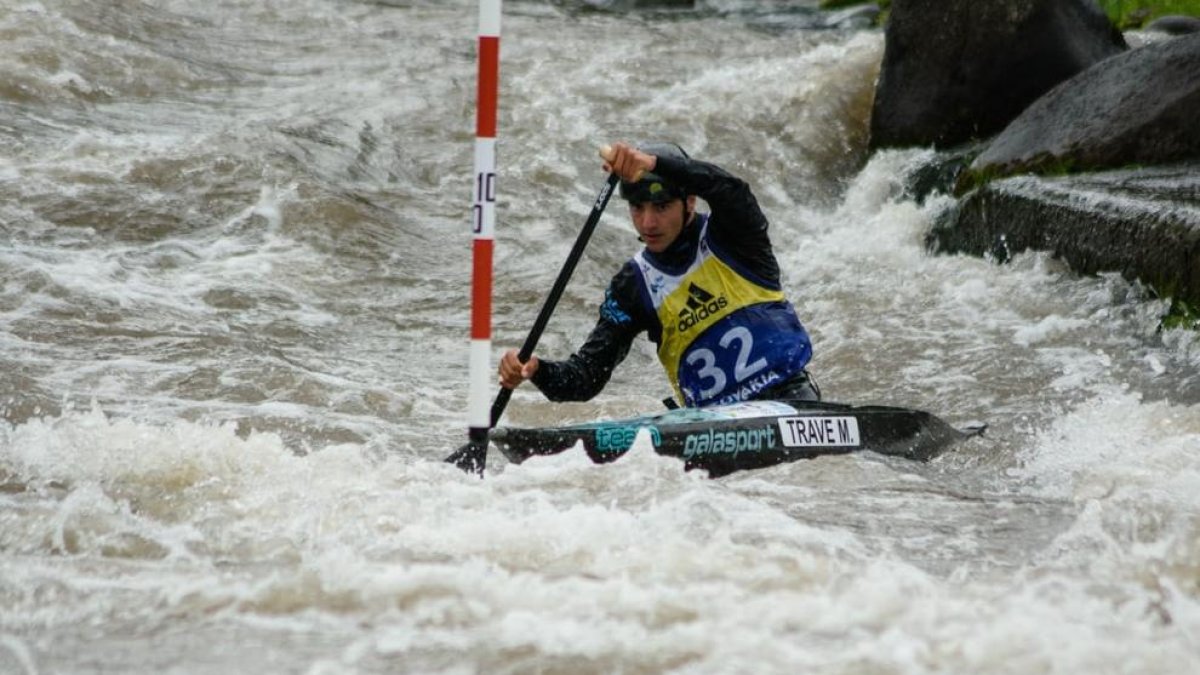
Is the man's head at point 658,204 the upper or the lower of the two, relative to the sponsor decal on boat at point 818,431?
upper

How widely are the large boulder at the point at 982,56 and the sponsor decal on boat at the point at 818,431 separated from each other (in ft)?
21.4

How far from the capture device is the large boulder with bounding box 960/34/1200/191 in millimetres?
9305

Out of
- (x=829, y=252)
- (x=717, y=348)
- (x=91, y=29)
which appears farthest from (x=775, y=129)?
(x=717, y=348)

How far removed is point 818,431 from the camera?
5820 mm

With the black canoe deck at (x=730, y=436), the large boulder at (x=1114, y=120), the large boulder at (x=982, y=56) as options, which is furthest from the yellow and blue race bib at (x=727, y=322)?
the large boulder at (x=982, y=56)

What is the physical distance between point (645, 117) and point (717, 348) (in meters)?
7.43

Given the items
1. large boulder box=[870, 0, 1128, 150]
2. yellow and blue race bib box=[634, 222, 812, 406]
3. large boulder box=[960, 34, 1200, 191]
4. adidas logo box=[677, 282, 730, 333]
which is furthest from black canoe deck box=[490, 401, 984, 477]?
large boulder box=[870, 0, 1128, 150]

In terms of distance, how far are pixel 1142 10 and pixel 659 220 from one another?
10.8 meters

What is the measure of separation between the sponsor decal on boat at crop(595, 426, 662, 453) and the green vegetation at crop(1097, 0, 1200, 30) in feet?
34.8

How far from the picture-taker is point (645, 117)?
1347 cm

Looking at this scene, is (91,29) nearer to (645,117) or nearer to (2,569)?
(645,117)

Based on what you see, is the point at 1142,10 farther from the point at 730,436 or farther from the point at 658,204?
the point at 730,436

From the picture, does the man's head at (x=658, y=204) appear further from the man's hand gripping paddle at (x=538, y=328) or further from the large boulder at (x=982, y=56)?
the large boulder at (x=982, y=56)

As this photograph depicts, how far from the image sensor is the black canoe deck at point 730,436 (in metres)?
5.53
